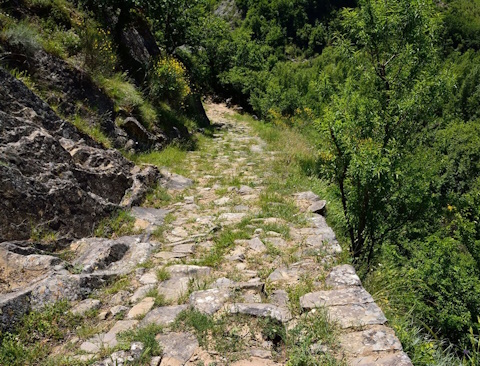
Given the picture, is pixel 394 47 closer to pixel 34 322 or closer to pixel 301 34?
pixel 34 322

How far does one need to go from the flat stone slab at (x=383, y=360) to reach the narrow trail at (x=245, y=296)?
11 mm

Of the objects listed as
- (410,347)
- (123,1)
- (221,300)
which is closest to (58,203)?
(221,300)

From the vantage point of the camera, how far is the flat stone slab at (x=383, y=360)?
8.30 feet

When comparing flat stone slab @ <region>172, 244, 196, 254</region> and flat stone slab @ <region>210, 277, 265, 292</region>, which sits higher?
flat stone slab @ <region>210, 277, 265, 292</region>

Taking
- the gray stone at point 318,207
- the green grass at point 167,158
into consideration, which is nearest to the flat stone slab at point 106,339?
the gray stone at point 318,207

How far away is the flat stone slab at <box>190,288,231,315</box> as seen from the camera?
10.6ft

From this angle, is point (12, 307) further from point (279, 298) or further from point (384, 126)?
point (384, 126)

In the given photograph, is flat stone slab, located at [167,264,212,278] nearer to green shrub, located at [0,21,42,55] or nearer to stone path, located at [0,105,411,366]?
stone path, located at [0,105,411,366]

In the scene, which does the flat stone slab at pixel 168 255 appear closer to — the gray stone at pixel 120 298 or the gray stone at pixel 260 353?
the gray stone at pixel 120 298

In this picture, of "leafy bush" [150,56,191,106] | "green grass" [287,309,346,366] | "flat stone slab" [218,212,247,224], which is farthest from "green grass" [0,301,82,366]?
"leafy bush" [150,56,191,106]

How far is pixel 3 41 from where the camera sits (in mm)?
5945

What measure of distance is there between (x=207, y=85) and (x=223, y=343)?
76.7 ft

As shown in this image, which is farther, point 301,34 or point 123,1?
point 301,34

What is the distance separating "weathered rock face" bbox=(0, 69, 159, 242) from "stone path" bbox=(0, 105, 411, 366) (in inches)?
21.4
